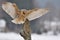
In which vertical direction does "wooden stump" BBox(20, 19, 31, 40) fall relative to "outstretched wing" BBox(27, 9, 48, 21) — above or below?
below

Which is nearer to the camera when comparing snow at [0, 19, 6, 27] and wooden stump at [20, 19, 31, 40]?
wooden stump at [20, 19, 31, 40]

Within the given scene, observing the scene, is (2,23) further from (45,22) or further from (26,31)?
(26,31)

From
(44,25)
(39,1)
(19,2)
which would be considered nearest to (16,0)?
(19,2)

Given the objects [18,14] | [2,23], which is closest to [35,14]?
[18,14]

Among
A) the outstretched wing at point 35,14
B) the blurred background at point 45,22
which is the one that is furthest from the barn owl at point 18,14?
the blurred background at point 45,22

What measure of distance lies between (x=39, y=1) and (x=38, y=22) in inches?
9.5

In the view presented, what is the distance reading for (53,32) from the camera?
1.97 metres

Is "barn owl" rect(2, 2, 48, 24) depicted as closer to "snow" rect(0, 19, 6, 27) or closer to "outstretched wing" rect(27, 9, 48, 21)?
"outstretched wing" rect(27, 9, 48, 21)

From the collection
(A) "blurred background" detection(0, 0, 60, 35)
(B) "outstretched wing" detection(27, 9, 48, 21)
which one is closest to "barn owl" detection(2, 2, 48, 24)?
(B) "outstretched wing" detection(27, 9, 48, 21)

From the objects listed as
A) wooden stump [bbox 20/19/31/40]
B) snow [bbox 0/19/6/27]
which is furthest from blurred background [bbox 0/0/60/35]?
wooden stump [bbox 20/19/31/40]

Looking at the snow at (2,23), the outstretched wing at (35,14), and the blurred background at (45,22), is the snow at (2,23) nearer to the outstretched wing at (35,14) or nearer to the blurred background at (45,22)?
the blurred background at (45,22)

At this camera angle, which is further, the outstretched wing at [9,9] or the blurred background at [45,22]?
the blurred background at [45,22]

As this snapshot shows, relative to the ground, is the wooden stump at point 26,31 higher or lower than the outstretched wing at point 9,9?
lower

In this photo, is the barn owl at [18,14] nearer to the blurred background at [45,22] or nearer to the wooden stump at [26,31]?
the wooden stump at [26,31]
